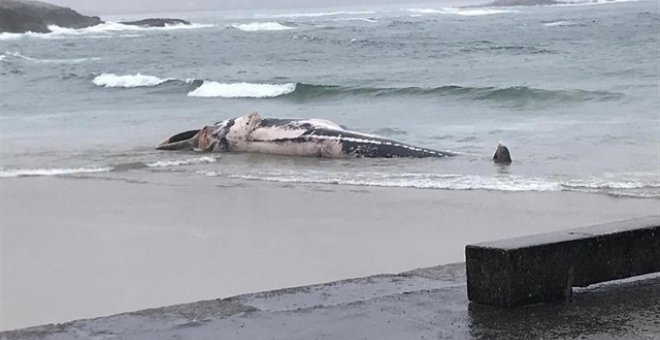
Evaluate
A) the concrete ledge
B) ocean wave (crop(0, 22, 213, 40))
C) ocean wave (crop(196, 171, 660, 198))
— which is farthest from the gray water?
ocean wave (crop(0, 22, 213, 40))

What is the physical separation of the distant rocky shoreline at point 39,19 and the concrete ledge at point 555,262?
292 feet

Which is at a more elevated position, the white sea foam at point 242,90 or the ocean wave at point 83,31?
the ocean wave at point 83,31

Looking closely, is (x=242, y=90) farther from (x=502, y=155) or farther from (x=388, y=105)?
(x=502, y=155)

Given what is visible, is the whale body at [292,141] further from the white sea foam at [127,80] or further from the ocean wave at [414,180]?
the white sea foam at [127,80]

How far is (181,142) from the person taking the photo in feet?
50.5

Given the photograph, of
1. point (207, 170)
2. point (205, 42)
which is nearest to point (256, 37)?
point (205, 42)

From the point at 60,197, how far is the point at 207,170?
2497 mm

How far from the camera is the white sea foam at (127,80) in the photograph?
115ft

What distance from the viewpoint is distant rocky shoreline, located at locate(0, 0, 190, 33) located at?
293 feet

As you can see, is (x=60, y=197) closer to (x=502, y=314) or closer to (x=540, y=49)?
(x=502, y=314)

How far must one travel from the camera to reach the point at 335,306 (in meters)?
4.82

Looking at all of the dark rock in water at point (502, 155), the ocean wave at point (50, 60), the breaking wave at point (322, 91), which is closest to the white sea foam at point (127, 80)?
the breaking wave at point (322, 91)

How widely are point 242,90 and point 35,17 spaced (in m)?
69.0

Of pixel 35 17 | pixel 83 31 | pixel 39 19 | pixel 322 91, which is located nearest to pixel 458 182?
pixel 322 91
